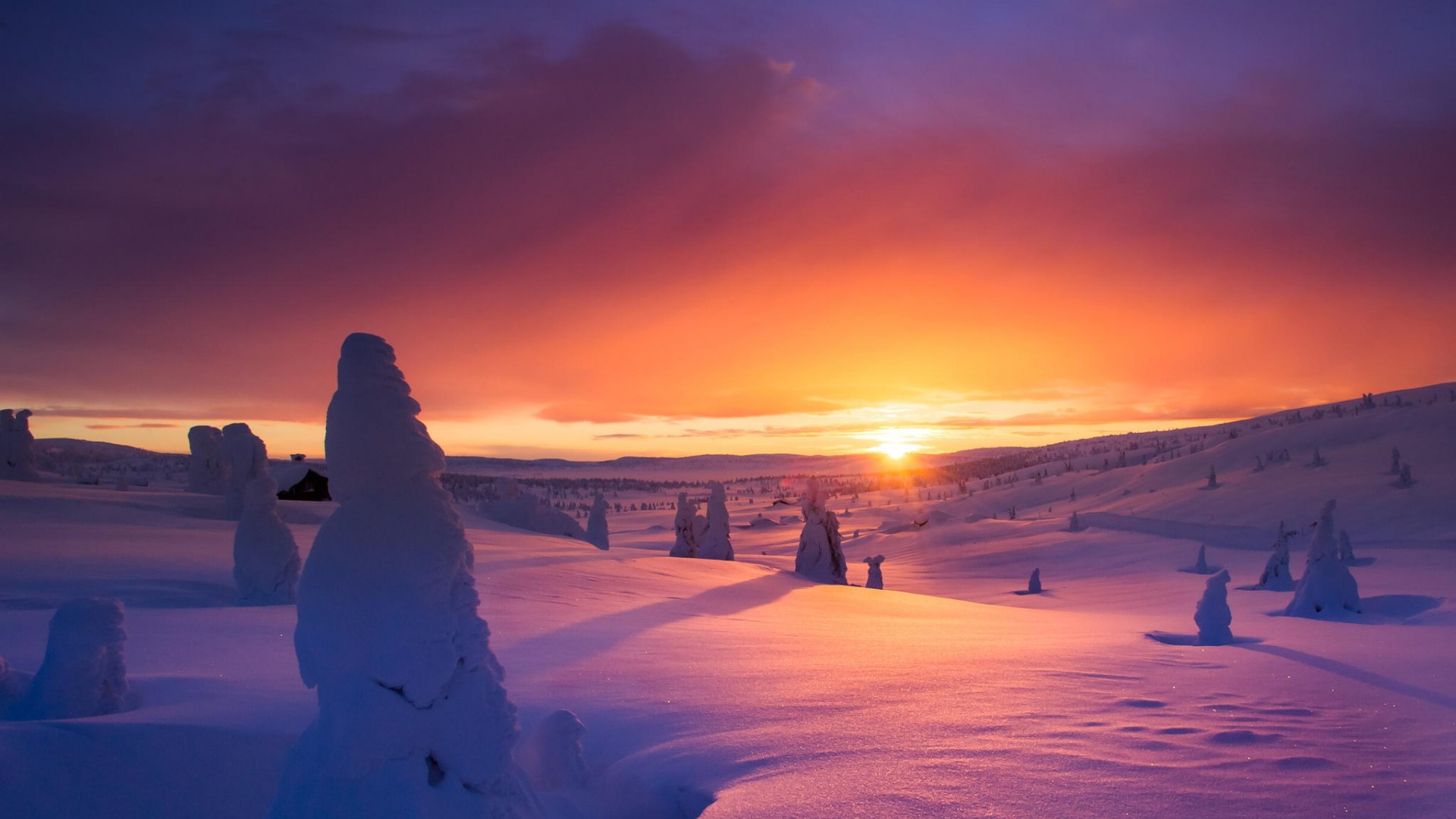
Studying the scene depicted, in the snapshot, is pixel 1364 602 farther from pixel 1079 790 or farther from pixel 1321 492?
pixel 1321 492

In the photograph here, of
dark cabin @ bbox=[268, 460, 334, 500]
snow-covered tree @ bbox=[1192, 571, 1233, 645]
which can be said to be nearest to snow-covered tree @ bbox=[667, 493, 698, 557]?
dark cabin @ bbox=[268, 460, 334, 500]

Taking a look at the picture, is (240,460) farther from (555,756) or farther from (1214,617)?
(1214,617)

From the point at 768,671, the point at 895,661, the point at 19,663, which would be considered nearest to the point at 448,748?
the point at 768,671

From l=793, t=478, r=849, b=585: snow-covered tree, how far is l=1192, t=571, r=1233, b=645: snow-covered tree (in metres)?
12.0

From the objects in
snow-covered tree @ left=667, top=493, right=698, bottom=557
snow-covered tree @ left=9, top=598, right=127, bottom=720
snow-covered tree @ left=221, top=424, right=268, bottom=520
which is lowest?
snow-covered tree @ left=667, top=493, right=698, bottom=557

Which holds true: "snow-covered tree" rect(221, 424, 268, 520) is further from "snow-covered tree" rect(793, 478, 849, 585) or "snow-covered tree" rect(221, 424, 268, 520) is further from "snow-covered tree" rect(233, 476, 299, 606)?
"snow-covered tree" rect(793, 478, 849, 585)

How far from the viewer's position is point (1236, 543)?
2620 centimetres

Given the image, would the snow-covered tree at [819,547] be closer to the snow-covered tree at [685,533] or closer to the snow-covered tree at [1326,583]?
the snow-covered tree at [685,533]

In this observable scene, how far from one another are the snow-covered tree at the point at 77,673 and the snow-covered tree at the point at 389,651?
184 cm

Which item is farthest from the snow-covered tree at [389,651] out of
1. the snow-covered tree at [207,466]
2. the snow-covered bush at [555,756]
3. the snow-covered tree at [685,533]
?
the snow-covered tree at [207,466]

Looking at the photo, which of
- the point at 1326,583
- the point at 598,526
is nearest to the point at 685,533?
the point at 598,526

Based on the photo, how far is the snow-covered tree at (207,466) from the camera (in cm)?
2572

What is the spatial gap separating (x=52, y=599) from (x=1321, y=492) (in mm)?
35392

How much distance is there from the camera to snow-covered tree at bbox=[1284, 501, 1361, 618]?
Result: 13344mm
